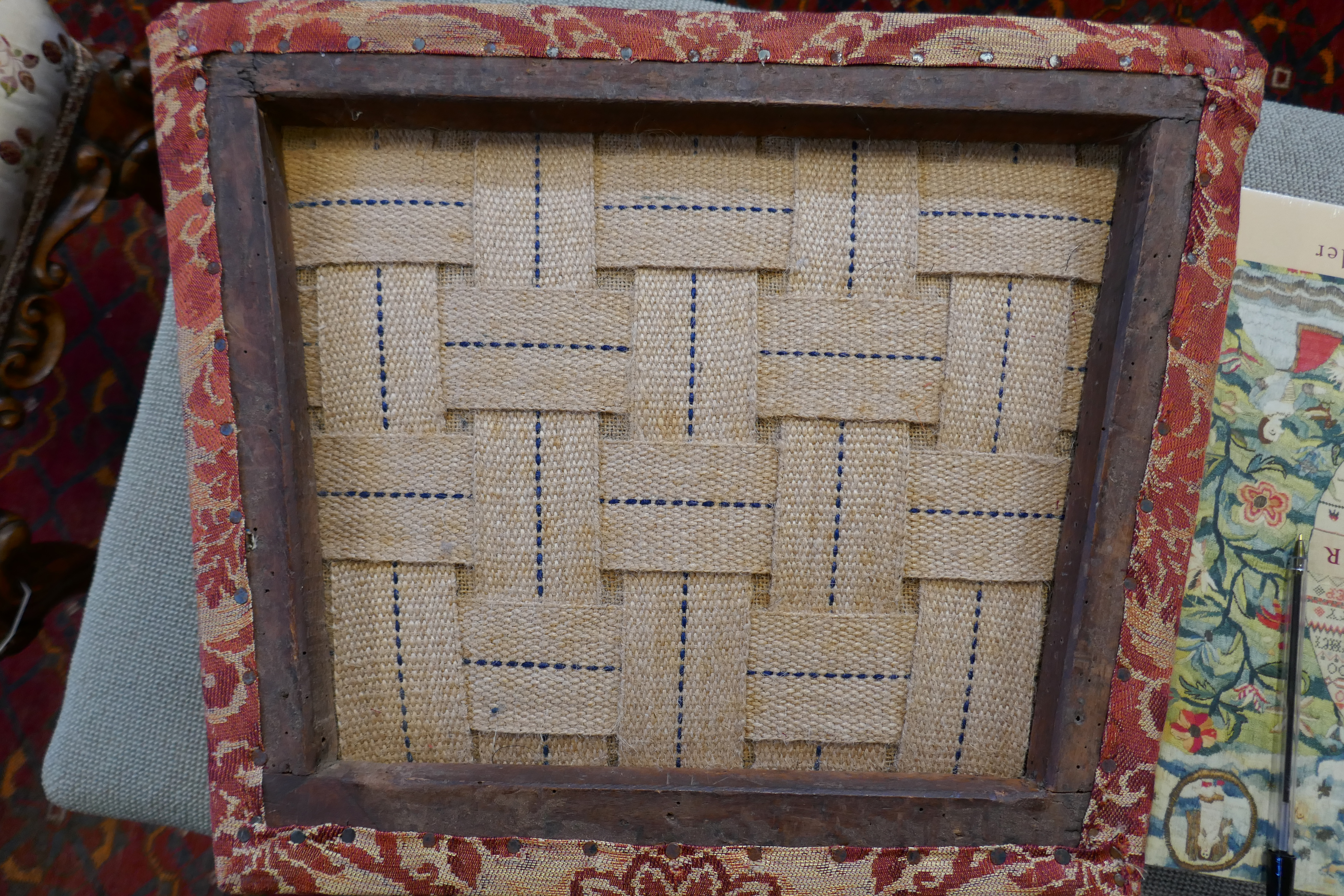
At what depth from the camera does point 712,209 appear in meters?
0.54

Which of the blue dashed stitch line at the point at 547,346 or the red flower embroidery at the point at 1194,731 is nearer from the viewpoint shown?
the blue dashed stitch line at the point at 547,346

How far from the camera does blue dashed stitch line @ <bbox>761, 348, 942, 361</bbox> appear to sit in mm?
535

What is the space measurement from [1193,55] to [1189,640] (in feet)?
1.50

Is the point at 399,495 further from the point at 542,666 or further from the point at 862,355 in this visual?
the point at 862,355

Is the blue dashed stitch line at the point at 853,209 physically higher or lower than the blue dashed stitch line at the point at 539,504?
higher

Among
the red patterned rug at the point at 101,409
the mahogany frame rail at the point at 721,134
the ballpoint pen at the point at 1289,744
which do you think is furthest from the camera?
the red patterned rug at the point at 101,409

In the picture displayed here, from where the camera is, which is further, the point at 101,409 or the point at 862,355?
the point at 101,409

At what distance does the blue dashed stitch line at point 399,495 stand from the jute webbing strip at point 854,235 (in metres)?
0.28

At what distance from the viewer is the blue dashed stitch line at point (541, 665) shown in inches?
21.9

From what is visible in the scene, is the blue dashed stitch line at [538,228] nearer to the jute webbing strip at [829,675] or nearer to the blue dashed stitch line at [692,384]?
the blue dashed stitch line at [692,384]

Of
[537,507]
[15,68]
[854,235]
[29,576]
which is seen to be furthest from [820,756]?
[15,68]

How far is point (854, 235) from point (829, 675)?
32 centimetres

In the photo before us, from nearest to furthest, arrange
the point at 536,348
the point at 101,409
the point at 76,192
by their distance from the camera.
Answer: the point at 536,348 < the point at 76,192 < the point at 101,409

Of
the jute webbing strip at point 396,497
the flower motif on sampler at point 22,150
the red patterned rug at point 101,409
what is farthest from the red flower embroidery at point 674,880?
the flower motif on sampler at point 22,150
